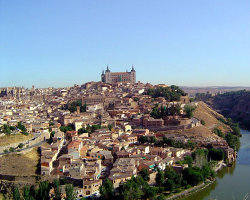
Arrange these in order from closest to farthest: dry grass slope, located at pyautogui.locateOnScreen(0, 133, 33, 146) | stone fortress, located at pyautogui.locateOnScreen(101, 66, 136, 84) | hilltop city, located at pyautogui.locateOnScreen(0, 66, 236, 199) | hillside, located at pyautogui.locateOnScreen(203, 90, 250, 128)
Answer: hilltop city, located at pyautogui.locateOnScreen(0, 66, 236, 199) < dry grass slope, located at pyautogui.locateOnScreen(0, 133, 33, 146) < hillside, located at pyautogui.locateOnScreen(203, 90, 250, 128) < stone fortress, located at pyautogui.locateOnScreen(101, 66, 136, 84)

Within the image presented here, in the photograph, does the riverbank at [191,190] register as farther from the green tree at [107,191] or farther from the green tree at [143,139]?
the green tree at [143,139]

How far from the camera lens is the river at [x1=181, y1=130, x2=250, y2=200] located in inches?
408

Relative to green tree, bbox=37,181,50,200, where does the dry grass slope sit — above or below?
above

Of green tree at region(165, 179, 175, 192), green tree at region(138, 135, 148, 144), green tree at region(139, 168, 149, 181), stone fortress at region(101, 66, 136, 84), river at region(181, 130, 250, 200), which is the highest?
stone fortress at region(101, 66, 136, 84)

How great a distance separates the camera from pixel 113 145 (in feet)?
44.3

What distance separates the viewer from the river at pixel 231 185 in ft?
34.0

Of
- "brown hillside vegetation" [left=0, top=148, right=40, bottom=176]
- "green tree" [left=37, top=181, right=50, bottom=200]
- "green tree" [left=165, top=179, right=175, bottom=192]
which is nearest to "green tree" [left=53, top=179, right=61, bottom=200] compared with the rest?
"green tree" [left=37, top=181, right=50, bottom=200]

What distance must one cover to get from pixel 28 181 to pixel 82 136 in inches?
199

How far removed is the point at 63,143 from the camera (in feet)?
47.1

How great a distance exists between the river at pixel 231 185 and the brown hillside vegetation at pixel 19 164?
570 centimetres

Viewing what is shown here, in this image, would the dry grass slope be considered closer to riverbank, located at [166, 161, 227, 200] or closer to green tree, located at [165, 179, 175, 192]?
green tree, located at [165, 179, 175, 192]

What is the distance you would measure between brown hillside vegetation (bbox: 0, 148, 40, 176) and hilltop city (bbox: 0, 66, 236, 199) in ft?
0.24

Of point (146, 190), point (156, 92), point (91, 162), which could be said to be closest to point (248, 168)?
point (146, 190)

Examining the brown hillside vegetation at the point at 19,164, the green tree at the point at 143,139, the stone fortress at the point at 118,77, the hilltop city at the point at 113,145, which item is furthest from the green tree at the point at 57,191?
the stone fortress at the point at 118,77
